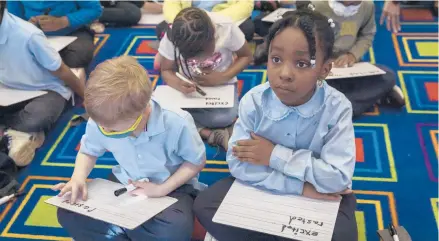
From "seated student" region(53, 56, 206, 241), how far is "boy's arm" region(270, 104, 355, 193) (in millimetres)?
276

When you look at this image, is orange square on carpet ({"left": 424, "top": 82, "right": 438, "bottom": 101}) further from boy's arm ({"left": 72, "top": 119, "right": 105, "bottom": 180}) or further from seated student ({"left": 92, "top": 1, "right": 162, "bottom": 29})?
seated student ({"left": 92, "top": 1, "right": 162, "bottom": 29})

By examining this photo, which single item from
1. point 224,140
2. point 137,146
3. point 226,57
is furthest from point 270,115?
point 226,57

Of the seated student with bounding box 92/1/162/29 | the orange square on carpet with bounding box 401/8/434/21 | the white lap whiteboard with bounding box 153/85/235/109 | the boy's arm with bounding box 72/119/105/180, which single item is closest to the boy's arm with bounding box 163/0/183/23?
the white lap whiteboard with bounding box 153/85/235/109

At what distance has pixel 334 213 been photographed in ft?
3.95

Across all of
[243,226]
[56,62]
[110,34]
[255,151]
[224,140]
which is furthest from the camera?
[110,34]

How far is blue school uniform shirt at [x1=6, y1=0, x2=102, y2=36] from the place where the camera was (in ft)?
7.75

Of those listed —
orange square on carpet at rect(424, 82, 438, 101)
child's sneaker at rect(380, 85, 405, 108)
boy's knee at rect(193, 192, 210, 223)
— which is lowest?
orange square on carpet at rect(424, 82, 438, 101)

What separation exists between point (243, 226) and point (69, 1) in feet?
5.53

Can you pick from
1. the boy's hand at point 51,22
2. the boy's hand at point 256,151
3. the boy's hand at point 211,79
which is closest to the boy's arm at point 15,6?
the boy's hand at point 51,22

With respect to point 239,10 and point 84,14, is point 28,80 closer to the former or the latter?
point 84,14

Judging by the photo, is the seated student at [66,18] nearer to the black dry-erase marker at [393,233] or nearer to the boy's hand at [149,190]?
the boy's hand at [149,190]

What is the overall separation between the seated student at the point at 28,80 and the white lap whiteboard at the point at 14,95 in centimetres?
2

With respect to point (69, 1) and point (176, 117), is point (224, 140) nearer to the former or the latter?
point (176, 117)

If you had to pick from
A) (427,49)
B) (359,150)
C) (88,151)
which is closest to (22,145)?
(88,151)
